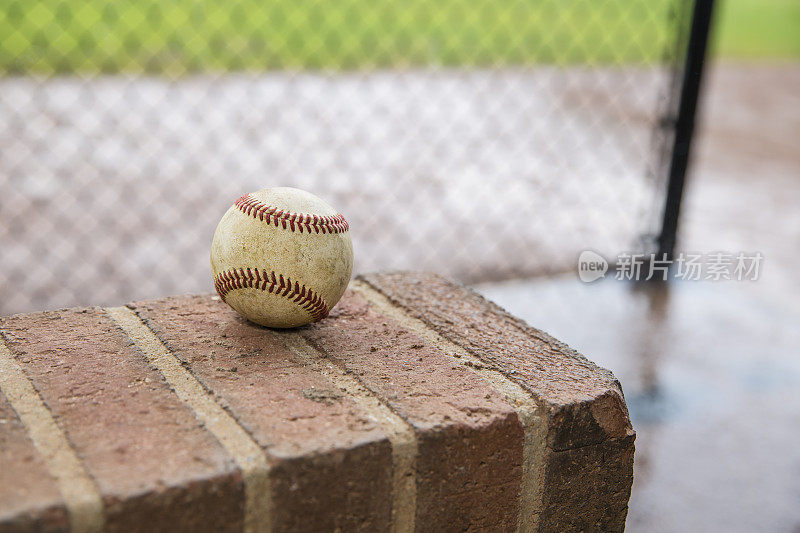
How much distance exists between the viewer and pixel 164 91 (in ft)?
19.0

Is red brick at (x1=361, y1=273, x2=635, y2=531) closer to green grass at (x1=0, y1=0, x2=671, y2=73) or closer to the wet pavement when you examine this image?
the wet pavement

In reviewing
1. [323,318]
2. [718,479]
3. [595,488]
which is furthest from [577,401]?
[718,479]

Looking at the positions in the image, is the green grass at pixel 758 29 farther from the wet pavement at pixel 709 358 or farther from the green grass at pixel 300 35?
the wet pavement at pixel 709 358

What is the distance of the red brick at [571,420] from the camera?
1196mm

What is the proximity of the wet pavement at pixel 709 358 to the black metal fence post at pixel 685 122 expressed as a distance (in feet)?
0.69

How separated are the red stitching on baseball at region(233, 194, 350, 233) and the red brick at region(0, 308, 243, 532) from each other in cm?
26

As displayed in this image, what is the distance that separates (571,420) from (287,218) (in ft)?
1.60

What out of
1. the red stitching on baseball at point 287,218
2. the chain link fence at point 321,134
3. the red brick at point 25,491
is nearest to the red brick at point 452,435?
the red stitching on baseball at point 287,218

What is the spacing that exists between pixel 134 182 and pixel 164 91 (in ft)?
5.63

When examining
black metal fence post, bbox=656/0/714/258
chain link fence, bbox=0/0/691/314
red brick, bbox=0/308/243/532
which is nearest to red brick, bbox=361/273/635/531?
red brick, bbox=0/308/243/532

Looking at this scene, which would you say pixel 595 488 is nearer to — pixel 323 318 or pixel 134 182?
pixel 323 318

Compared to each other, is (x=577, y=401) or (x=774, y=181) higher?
(x=577, y=401)

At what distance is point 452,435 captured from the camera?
1107 mm

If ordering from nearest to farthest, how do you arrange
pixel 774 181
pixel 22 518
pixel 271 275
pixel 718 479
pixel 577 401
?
pixel 22 518 < pixel 577 401 < pixel 271 275 < pixel 718 479 < pixel 774 181
